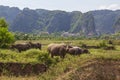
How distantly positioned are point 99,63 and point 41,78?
3.77 meters

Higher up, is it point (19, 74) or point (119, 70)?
point (119, 70)

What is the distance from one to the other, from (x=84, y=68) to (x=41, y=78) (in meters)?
2.60

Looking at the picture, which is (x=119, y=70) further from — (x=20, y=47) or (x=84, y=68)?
(x=20, y=47)

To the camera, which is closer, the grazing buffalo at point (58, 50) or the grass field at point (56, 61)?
the grass field at point (56, 61)

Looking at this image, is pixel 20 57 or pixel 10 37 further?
pixel 10 37

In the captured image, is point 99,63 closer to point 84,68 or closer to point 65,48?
point 84,68

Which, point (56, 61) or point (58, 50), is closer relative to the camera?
point (56, 61)

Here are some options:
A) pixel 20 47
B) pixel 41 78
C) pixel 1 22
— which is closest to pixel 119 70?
pixel 41 78

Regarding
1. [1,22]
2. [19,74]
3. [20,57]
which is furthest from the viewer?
[1,22]

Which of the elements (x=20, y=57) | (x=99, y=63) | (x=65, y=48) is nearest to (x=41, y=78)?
(x=99, y=63)

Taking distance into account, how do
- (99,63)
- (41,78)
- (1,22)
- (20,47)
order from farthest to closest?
(1,22), (20,47), (99,63), (41,78)

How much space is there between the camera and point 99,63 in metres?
18.9

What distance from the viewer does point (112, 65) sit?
1917 cm

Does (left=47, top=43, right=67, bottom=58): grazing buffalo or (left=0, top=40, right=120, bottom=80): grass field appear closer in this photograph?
(left=0, top=40, right=120, bottom=80): grass field
